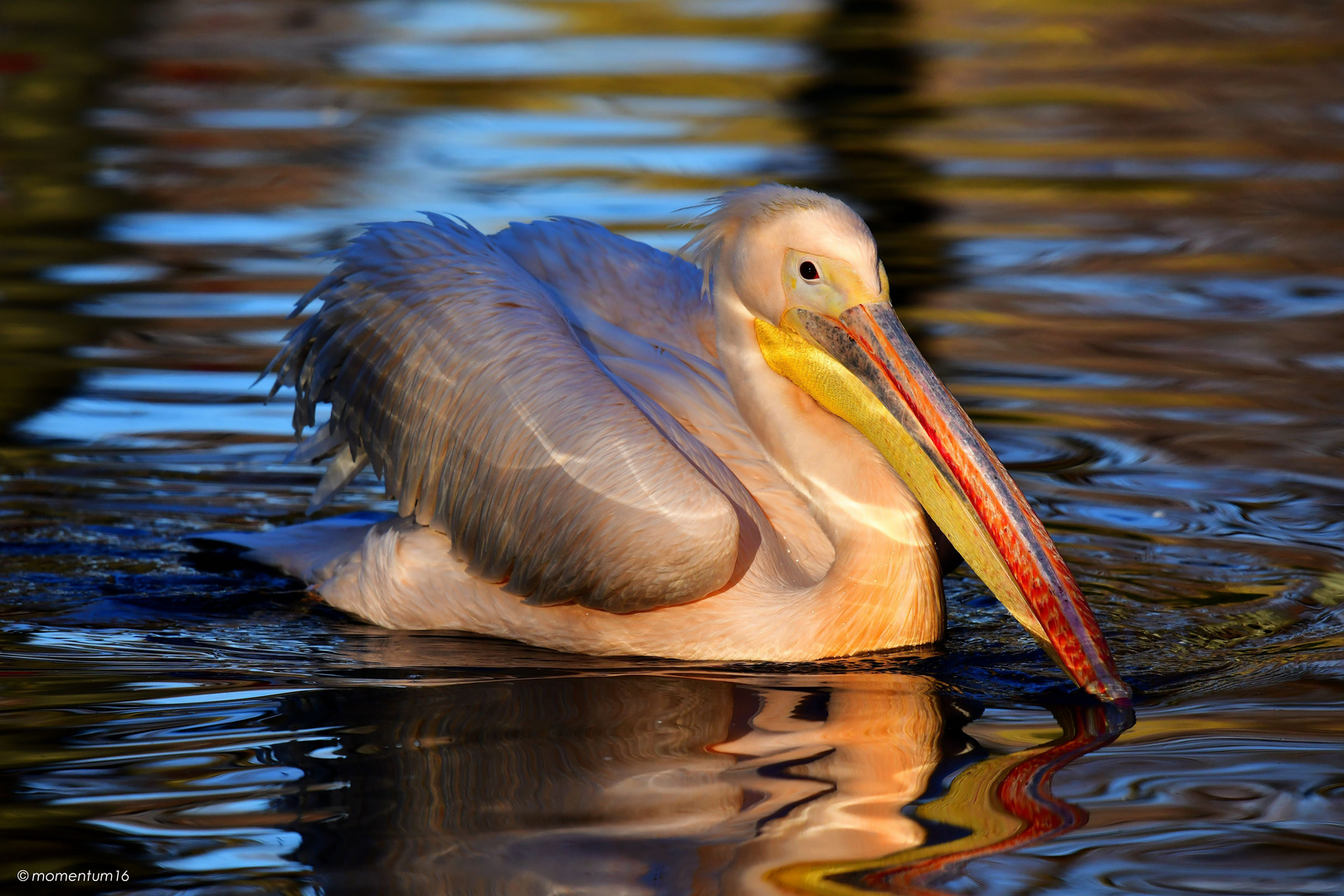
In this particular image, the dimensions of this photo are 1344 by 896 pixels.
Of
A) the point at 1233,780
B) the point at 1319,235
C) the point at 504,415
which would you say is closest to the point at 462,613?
the point at 504,415

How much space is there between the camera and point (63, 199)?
33.9ft

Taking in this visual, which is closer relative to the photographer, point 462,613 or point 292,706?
point 292,706

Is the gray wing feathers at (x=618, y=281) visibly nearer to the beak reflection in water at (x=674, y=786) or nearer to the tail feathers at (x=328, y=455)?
the tail feathers at (x=328, y=455)

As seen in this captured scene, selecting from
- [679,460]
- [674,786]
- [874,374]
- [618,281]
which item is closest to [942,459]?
[874,374]

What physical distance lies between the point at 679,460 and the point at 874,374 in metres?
0.51

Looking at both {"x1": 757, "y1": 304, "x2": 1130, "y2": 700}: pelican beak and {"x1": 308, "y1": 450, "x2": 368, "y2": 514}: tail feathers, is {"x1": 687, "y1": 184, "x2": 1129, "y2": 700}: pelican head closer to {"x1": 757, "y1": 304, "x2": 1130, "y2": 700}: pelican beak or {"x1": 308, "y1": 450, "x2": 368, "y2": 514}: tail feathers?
{"x1": 757, "y1": 304, "x2": 1130, "y2": 700}: pelican beak

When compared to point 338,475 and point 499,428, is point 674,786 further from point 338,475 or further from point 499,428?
point 338,475

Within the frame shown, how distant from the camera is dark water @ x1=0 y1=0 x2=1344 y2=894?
10.7ft

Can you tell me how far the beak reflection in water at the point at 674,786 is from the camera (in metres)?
3.12

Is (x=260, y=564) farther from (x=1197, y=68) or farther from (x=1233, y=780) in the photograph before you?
(x=1197, y=68)

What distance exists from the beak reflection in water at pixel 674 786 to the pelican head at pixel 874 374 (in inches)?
10.7

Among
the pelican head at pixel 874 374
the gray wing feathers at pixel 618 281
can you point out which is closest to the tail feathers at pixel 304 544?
the gray wing feathers at pixel 618 281

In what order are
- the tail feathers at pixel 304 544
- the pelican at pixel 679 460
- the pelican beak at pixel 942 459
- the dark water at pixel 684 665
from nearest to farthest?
1. the dark water at pixel 684 665
2. the pelican beak at pixel 942 459
3. the pelican at pixel 679 460
4. the tail feathers at pixel 304 544

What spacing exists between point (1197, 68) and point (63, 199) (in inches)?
351
